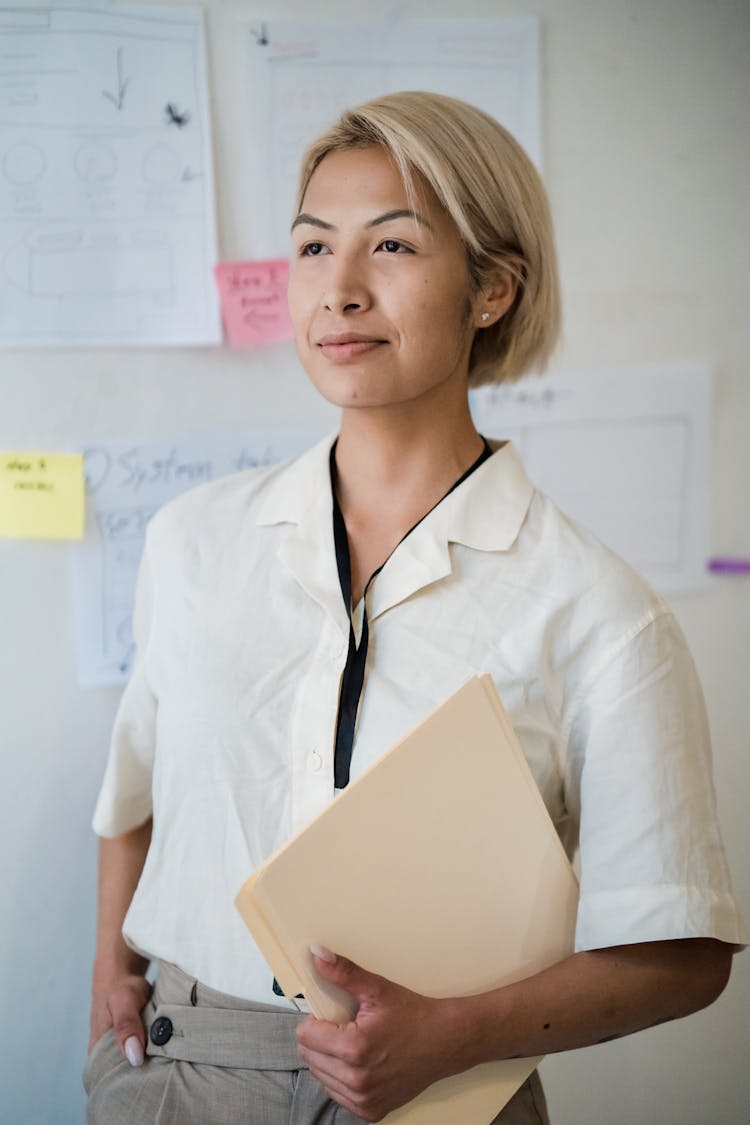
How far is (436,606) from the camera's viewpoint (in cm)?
98

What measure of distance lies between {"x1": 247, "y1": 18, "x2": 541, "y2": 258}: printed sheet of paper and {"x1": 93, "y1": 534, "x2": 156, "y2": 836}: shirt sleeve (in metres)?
0.54

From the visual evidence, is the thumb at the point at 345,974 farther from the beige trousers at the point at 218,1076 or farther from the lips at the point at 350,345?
the lips at the point at 350,345

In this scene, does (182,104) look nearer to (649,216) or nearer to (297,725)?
(649,216)

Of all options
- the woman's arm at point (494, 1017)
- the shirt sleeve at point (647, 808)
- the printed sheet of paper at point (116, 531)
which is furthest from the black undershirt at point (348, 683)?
the printed sheet of paper at point (116, 531)

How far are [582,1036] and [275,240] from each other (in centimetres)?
102

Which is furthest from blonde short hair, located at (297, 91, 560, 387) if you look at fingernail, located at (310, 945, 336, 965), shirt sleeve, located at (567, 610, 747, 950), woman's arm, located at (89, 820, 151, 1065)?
woman's arm, located at (89, 820, 151, 1065)

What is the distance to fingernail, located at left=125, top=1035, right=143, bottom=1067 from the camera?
1007 millimetres

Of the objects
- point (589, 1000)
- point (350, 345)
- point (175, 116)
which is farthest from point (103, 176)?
point (589, 1000)

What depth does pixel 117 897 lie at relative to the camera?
116 cm

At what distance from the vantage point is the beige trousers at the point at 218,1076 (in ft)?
3.11

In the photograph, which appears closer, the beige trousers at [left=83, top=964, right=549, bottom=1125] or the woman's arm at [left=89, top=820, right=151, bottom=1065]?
the beige trousers at [left=83, top=964, right=549, bottom=1125]

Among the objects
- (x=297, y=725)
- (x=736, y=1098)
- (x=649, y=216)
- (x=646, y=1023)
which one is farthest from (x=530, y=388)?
(x=736, y=1098)

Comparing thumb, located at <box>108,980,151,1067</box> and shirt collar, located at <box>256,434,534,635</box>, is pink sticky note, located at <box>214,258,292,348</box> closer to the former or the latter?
shirt collar, located at <box>256,434,534,635</box>

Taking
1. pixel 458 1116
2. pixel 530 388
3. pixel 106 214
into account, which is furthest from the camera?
pixel 530 388
